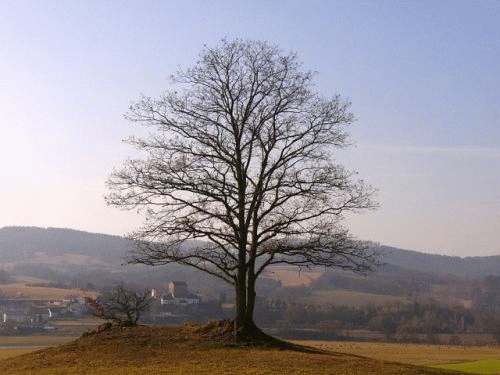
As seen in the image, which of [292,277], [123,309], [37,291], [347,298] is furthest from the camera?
[292,277]

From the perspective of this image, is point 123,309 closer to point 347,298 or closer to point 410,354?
point 410,354

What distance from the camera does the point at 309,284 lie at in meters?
119

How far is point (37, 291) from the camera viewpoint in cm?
9938

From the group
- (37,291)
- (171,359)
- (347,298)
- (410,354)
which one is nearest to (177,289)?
(410,354)

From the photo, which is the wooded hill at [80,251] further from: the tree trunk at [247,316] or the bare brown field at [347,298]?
the tree trunk at [247,316]

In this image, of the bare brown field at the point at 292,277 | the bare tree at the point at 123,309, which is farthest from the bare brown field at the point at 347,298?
the bare tree at the point at 123,309

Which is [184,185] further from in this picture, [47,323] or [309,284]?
[309,284]

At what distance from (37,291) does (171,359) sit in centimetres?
8092

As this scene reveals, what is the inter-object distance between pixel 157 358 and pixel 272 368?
4.13m

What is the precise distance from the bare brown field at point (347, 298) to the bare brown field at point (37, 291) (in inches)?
1156

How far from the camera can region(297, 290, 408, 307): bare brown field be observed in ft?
339

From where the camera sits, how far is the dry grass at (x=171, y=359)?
2106 cm

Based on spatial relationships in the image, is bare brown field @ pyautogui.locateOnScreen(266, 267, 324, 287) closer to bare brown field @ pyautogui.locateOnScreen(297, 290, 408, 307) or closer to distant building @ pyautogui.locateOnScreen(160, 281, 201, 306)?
bare brown field @ pyautogui.locateOnScreen(297, 290, 408, 307)

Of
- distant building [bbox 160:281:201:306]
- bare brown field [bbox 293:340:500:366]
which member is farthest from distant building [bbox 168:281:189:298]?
bare brown field [bbox 293:340:500:366]
